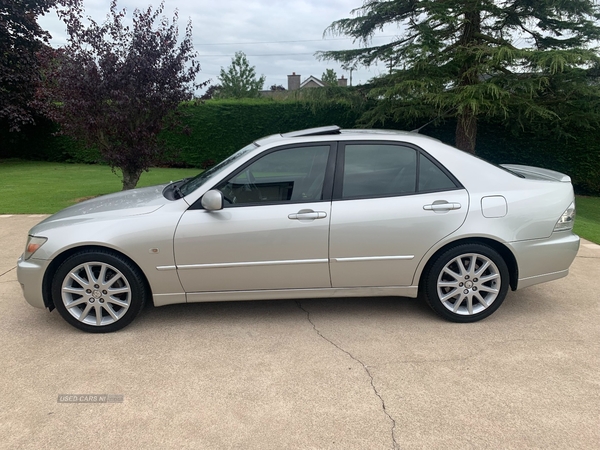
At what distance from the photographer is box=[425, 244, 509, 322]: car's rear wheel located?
3.52 meters

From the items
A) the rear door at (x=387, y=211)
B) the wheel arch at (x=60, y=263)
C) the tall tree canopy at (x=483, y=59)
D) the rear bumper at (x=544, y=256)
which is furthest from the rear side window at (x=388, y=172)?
the tall tree canopy at (x=483, y=59)

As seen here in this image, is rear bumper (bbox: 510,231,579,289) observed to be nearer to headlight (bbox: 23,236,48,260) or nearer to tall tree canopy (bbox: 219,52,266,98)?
headlight (bbox: 23,236,48,260)

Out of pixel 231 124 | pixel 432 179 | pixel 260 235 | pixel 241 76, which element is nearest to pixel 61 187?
pixel 231 124

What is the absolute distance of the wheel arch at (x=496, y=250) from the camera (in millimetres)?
3533

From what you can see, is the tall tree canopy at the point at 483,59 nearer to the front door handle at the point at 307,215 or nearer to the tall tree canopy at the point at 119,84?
the tall tree canopy at the point at 119,84

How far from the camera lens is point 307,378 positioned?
2.82 metres

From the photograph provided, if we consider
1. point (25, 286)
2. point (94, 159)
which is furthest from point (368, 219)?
point (94, 159)

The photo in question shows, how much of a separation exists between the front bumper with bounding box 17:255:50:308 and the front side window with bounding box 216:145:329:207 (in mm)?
1492

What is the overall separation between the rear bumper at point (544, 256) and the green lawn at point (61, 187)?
3.29m

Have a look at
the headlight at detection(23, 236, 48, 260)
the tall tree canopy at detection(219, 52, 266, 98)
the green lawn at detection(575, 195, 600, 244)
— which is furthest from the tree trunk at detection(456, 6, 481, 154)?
the tall tree canopy at detection(219, 52, 266, 98)

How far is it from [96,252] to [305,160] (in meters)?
Result: 1.79

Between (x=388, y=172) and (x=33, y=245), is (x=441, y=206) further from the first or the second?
(x=33, y=245)

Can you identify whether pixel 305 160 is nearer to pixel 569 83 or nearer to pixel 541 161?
pixel 569 83

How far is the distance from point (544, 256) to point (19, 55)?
19678 millimetres
